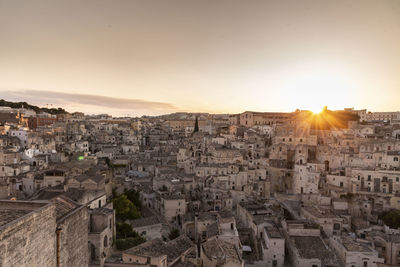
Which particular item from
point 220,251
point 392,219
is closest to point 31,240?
point 220,251

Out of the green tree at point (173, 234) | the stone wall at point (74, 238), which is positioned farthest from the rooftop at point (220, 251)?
the stone wall at point (74, 238)

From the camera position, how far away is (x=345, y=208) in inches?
787

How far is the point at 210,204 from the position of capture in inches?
830

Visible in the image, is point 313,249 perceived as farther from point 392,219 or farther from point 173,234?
point 392,219

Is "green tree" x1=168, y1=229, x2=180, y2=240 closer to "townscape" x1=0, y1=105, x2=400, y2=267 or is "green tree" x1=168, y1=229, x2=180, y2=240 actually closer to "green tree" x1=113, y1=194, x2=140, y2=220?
"townscape" x1=0, y1=105, x2=400, y2=267

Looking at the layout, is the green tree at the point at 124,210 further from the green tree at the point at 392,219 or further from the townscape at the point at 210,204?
the green tree at the point at 392,219

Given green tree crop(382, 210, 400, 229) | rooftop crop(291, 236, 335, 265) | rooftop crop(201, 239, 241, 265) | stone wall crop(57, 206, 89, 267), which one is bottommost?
rooftop crop(291, 236, 335, 265)

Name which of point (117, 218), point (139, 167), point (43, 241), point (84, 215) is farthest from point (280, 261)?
point (139, 167)

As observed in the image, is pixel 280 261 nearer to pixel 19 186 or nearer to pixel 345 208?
pixel 345 208

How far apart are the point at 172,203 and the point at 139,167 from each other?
1064 cm

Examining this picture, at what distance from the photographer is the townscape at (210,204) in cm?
682

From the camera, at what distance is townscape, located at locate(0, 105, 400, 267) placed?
6.82m

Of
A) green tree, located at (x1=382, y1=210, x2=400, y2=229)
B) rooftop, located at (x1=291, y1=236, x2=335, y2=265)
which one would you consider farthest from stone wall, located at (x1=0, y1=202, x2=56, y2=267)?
green tree, located at (x1=382, y1=210, x2=400, y2=229)

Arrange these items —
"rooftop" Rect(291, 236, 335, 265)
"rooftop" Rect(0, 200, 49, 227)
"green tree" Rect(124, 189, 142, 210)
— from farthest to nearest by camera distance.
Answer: "green tree" Rect(124, 189, 142, 210)
"rooftop" Rect(291, 236, 335, 265)
"rooftop" Rect(0, 200, 49, 227)
